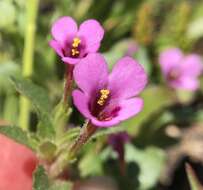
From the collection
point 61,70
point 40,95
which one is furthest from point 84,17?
point 40,95

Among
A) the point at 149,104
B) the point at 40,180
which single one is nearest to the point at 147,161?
the point at 149,104

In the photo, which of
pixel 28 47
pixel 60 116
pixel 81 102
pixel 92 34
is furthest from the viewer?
pixel 28 47

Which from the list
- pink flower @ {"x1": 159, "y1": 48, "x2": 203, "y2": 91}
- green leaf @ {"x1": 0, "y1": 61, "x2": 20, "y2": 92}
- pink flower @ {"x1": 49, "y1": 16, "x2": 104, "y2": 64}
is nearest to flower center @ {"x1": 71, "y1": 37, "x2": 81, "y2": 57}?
pink flower @ {"x1": 49, "y1": 16, "x2": 104, "y2": 64}

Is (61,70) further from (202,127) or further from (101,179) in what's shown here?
(202,127)

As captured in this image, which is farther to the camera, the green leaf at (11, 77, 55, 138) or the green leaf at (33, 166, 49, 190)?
the green leaf at (11, 77, 55, 138)

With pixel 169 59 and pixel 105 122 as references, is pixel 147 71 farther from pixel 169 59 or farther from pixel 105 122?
pixel 105 122

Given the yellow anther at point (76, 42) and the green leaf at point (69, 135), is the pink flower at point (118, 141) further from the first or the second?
the yellow anther at point (76, 42)

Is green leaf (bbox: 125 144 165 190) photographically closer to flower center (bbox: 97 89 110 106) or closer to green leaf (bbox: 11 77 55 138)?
green leaf (bbox: 11 77 55 138)
